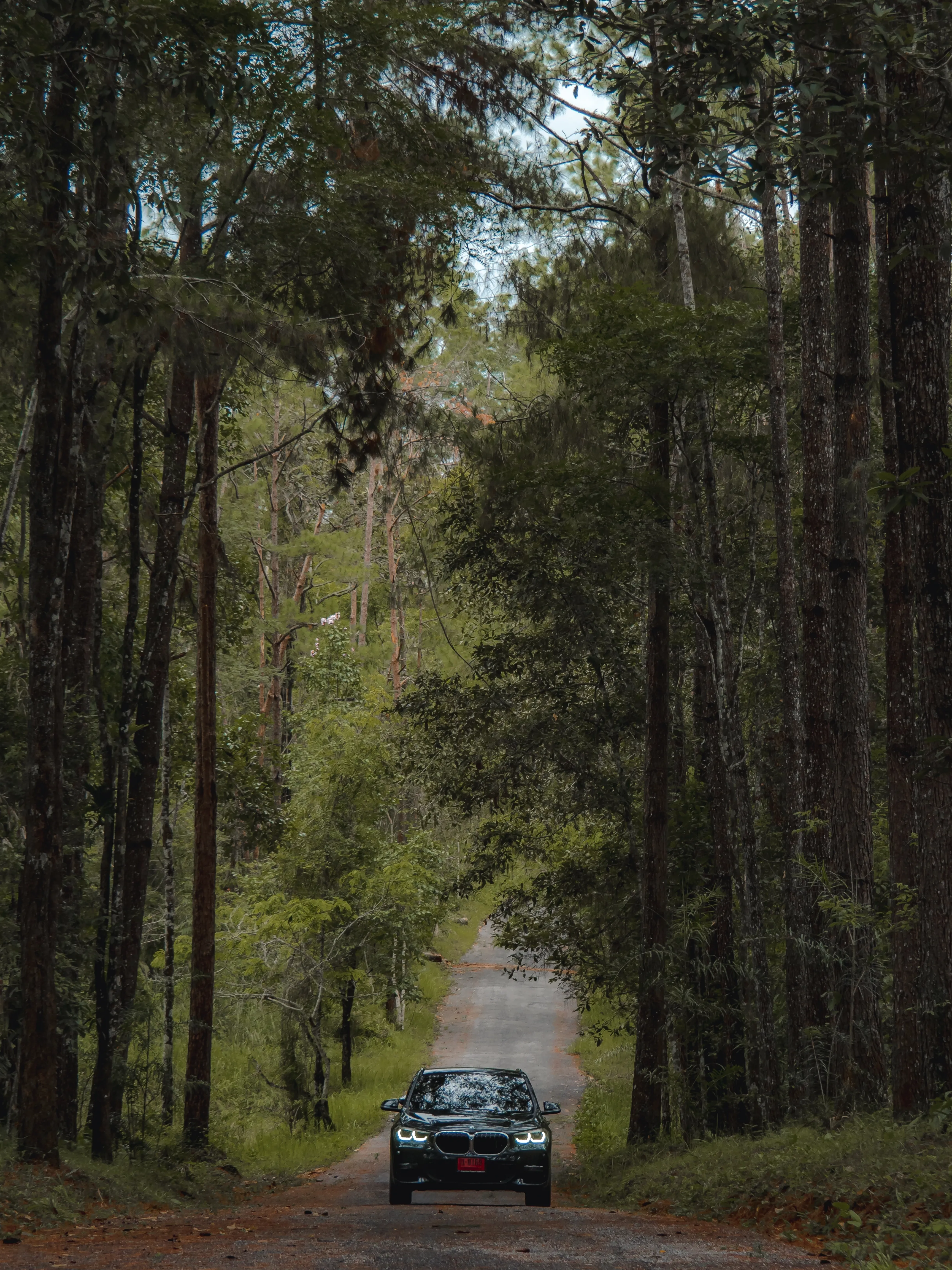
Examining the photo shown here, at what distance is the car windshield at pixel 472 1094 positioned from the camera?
451 inches

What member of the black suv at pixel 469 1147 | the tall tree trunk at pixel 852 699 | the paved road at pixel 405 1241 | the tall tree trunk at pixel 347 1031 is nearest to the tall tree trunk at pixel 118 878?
the paved road at pixel 405 1241

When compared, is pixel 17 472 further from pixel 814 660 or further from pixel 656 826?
pixel 656 826

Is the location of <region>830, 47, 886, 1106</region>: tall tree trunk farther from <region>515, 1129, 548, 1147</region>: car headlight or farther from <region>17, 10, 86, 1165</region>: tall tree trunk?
<region>17, 10, 86, 1165</region>: tall tree trunk

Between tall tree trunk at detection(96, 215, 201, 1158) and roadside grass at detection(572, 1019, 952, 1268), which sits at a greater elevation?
tall tree trunk at detection(96, 215, 201, 1158)

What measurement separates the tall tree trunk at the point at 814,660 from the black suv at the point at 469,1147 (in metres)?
3.00

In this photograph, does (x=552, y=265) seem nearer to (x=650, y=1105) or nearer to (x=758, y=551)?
(x=758, y=551)

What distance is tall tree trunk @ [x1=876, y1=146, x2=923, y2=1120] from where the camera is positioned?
9.95 meters

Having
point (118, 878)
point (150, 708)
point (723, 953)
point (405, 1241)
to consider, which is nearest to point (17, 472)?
point (150, 708)

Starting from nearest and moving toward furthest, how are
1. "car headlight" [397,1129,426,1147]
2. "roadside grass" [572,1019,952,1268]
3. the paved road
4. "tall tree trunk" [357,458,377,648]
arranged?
the paved road < "roadside grass" [572,1019,952,1268] < "car headlight" [397,1129,426,1147] < "tall tree trunk" [357,458,377,648]

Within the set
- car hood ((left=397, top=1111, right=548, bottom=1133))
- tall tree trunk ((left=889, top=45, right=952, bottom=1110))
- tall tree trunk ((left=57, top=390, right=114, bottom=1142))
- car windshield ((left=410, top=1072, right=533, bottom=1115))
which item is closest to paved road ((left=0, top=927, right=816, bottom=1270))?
car hood ((left=397, top=1111, right=548, bottom=1133))

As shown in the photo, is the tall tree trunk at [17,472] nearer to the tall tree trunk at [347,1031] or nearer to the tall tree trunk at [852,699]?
the tall tree trunk at [852,699]

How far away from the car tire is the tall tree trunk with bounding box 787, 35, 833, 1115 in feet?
13.9

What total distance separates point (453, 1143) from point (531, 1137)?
74 centimetres

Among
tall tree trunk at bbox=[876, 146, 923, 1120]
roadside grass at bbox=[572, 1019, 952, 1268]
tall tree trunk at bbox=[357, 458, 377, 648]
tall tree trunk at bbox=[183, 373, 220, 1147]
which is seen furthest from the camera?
tall tree trunk at bbox=[357, 458, 377, 648]
